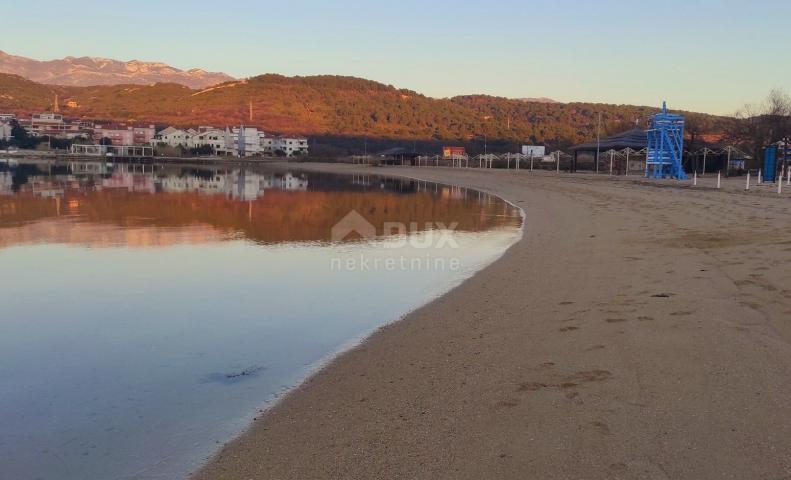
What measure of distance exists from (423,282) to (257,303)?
2.79m

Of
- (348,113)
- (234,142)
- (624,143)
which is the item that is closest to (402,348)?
(624,143)

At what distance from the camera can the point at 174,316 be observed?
7.92m

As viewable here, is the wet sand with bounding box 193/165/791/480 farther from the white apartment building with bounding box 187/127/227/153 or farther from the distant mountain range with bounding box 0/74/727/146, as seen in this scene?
the white apartment building with bounding box 187/127/227/153

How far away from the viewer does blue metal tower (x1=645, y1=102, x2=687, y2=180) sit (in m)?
36.2

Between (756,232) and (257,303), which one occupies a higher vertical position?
(756,232)

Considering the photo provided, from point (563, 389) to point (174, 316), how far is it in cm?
542

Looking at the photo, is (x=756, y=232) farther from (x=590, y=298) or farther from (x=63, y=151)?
(x=63, y=151)

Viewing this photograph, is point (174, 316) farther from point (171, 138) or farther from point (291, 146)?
point (171, 138)

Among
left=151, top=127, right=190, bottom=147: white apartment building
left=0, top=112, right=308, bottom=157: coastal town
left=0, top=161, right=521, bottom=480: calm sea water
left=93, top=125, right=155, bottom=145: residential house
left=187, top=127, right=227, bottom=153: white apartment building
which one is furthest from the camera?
left=93, top=125, right=155, bottom=145: residential house

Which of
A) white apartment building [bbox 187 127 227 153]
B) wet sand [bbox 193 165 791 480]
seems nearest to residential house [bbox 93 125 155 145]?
white apartment building [bbox 187 127 227 153]

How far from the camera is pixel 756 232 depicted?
37.4 feet

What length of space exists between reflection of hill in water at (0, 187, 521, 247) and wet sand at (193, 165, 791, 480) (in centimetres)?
916

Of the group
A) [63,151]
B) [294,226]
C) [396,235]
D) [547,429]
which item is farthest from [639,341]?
[63,151]

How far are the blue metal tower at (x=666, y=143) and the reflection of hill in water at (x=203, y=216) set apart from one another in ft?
43.4
